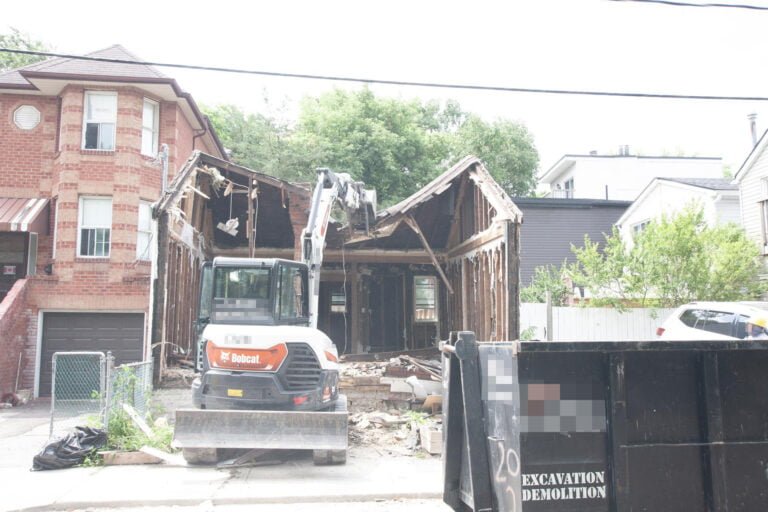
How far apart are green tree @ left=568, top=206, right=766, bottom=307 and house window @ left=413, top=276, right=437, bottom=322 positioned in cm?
485

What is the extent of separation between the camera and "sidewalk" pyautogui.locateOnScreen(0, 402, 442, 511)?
655cm

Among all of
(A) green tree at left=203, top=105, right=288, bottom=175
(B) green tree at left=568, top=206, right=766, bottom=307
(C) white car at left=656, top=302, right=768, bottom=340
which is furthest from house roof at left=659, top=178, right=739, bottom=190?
(A) green tree at left=203, top=105, right=288, bottom=175

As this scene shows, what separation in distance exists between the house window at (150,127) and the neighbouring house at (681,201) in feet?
52.7

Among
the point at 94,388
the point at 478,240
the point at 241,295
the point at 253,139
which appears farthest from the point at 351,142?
the point at 241,295

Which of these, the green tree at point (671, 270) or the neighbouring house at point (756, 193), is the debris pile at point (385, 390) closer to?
the green tree at point (671, 270)

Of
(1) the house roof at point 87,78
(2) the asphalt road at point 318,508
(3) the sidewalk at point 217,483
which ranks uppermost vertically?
(1) the house roof at point 87,78

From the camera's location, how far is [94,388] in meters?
15.0

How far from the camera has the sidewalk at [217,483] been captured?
6.55 m

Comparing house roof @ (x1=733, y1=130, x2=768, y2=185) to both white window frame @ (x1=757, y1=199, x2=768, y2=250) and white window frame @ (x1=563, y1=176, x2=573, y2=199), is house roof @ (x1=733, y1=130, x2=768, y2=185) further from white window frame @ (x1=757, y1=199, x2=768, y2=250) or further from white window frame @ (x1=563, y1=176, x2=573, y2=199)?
white window frame @ (x1=563, y1=176, x2=573, y2=199)

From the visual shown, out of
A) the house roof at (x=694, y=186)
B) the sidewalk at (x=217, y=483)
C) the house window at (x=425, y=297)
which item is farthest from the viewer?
the house roof at (x=694, y=186)

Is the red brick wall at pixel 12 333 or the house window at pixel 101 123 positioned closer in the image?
the red brick wall at pixel 12 333

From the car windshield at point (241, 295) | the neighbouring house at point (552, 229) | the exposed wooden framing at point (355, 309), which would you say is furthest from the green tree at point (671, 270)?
the car windshield at point (241, 295)

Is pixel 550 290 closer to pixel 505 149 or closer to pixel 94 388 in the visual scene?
pixel 94 388

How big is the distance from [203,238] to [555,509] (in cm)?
1380
